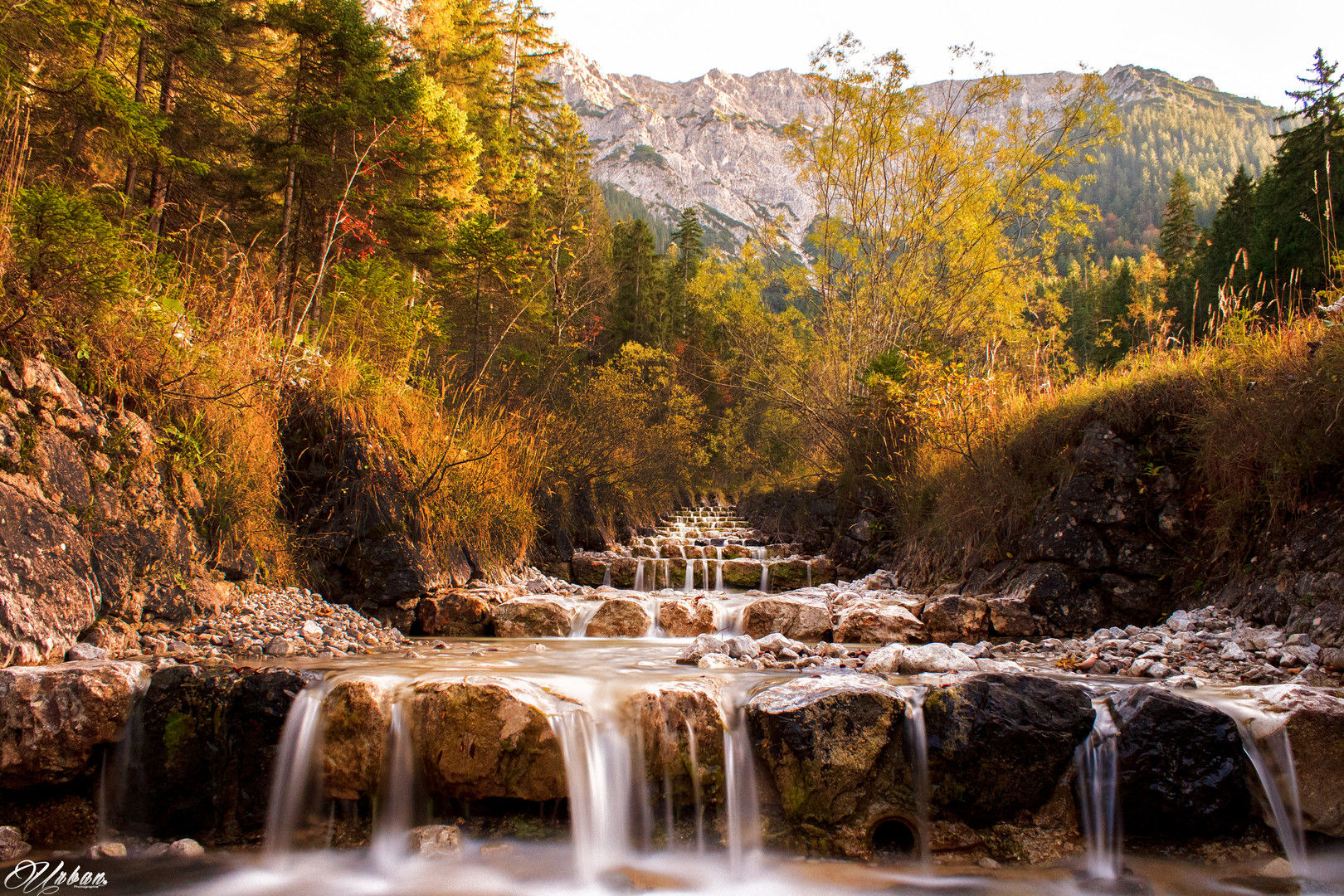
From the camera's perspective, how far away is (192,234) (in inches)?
345

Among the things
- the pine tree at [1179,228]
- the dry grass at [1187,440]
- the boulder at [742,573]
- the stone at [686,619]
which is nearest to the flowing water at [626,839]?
the dry grass at [1187,440]

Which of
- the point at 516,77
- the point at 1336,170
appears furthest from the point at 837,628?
the point at 1336,170

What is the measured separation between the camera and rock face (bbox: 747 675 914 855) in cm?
293

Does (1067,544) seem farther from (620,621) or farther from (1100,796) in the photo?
(620,621)

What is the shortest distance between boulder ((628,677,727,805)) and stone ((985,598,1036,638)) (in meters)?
3.08

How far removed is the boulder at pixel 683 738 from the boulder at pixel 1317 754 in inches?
92.3

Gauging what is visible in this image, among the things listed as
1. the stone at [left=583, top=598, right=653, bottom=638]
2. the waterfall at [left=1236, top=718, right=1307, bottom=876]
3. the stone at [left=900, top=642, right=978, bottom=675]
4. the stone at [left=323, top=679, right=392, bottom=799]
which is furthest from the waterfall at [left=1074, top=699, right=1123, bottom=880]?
the stone at [left=583, top=598, right=653, bottom=638]

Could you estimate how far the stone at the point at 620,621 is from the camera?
6012mm

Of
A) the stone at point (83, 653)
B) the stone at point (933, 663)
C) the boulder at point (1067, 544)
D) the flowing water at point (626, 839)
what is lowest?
the flowing water at point (626, 839)

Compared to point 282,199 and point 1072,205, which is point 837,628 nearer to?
point 1072,205

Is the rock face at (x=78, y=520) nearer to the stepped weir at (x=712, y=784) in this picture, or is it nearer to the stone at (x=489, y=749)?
the stepped weir at (x=712, y=784)

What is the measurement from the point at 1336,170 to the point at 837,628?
25.9 m

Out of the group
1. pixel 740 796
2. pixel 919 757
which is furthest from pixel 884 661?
pixel 740 796

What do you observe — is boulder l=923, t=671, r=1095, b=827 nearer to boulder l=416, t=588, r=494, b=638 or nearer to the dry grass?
the dry grass
